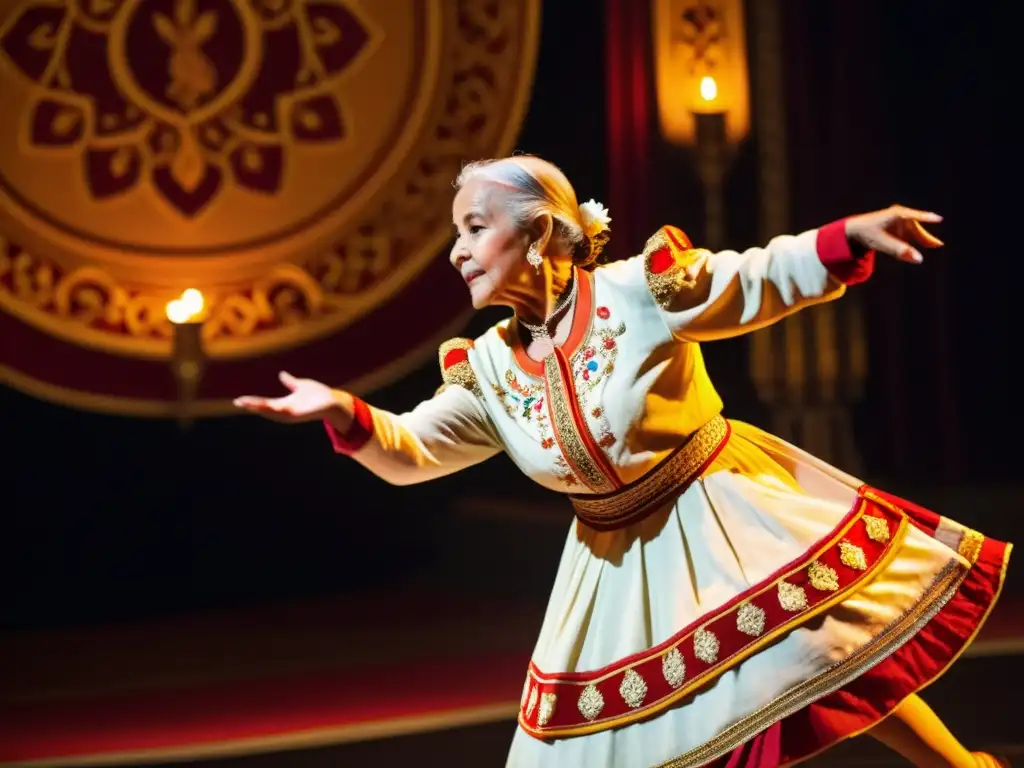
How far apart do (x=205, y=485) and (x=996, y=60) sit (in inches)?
86.6

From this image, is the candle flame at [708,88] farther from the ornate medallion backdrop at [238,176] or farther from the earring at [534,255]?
the earring at [534,255]

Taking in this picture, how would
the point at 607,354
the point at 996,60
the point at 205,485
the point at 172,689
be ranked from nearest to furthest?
the point at 607,354
the point at 172,689
the point at 205,485
the point at 996,60

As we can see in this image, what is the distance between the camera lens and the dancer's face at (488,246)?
1572 millimetres

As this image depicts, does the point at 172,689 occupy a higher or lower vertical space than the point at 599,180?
lower

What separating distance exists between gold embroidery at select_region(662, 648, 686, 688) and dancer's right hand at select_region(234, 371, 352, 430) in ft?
1.65

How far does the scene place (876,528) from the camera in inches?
59.6

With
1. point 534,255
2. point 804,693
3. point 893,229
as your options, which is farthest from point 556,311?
point 804,693

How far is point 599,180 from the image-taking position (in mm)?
2904

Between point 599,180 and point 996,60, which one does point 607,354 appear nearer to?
point 599,180

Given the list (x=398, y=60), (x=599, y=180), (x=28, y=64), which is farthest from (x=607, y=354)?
(x=28, y=64)

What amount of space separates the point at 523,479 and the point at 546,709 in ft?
4.49

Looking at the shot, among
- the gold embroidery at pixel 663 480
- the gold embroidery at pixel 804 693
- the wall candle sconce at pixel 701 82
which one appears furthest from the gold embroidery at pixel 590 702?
the wall candle sconce at pixel 701 82

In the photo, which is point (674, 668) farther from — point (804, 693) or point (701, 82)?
point (701, 82)

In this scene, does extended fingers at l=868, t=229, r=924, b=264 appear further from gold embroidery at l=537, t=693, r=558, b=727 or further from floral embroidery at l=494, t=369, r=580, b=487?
gold embroidery at l=537, t=693, r=558, b=727
